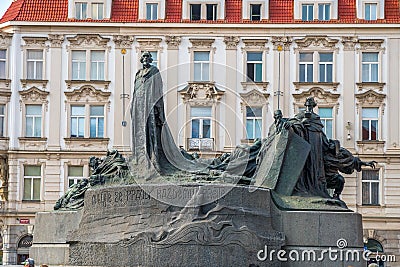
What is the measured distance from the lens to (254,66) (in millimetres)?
47094

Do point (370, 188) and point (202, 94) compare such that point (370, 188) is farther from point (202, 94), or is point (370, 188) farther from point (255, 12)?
point (255, 12)

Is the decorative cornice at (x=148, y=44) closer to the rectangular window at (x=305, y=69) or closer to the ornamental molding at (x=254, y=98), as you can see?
the ornamental molding at (x=254, y=98)

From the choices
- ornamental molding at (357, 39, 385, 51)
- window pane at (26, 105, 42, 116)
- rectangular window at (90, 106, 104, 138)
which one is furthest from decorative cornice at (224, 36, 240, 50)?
window pane at (26, 105, 42, 116)

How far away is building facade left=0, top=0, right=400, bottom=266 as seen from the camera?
152 feet

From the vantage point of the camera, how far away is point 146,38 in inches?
1858

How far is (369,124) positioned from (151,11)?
1030 cm

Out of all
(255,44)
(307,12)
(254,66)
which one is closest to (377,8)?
(307,12)

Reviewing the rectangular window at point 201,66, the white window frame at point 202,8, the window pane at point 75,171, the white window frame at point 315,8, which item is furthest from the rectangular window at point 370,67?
the window pane at point 75,171

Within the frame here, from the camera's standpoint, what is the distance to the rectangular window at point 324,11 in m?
47.4

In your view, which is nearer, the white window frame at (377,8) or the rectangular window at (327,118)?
the rectangular window at (327,118)

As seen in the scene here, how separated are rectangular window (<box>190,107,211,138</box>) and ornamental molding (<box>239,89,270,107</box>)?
147 cm

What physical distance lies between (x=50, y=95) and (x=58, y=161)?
2782mm

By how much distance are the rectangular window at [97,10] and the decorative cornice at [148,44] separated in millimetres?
1971

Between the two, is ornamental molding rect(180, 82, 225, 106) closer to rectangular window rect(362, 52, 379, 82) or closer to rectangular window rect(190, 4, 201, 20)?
rectangular window rect(190, 4, 201, 20)
